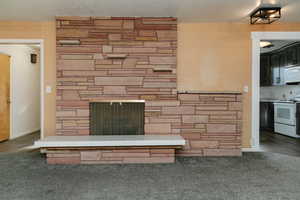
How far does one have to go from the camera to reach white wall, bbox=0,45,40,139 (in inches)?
208

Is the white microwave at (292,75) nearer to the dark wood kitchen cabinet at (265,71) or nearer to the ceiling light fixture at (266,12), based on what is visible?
the dark wood kitchen cabinet at (265,71)

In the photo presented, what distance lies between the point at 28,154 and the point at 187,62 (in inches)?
121

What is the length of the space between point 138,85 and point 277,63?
15.0 feet

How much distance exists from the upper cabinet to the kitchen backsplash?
31 centimetres

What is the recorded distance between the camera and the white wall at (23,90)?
5281mm

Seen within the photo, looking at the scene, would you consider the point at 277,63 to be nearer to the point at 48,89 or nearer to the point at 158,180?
the point at 158,180

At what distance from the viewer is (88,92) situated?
372 cm

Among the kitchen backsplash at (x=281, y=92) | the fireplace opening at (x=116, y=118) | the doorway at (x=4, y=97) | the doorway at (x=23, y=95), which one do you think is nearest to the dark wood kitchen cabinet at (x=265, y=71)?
the kitchen backsplash at (x=281, y=92)

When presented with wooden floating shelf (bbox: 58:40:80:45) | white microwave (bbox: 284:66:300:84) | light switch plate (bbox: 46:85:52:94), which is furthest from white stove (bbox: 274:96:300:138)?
light switch plate (bbox: 46:85:52:94)

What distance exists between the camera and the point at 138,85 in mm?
3781

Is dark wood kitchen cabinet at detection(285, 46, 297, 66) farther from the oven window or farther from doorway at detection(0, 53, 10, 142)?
doorway at detection(0, 53, 10, 142)

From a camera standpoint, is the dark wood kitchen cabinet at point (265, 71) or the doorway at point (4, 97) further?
the dark wood kitchen cabinet at point (265, 71)

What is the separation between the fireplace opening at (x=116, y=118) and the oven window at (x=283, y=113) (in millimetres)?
3718

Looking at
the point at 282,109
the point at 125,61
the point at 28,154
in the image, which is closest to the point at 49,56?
the point at 125,61
